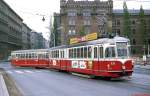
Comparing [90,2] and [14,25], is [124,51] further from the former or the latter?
[14,25]

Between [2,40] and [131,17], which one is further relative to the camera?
[131,17]

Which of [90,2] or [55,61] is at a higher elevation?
[90,2]

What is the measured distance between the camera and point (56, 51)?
43.4 m

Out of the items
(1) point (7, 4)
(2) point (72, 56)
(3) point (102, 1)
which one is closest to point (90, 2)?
(3) point (102, 1)

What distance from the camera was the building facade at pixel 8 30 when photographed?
122m

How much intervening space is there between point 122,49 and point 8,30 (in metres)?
111

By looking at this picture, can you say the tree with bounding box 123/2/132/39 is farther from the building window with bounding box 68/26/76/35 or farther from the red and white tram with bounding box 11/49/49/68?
the red and white tram with bounding box 11/49/49/68

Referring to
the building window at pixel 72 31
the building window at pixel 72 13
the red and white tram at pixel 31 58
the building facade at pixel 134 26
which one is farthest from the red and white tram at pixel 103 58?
the building window at pixel 72 13

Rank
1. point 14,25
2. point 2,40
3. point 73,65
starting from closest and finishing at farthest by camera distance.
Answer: point 73,65, point 2,40, point 14,25

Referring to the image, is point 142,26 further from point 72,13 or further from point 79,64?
point 79,64

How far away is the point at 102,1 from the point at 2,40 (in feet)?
113

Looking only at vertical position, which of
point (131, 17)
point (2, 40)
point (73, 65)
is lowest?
point (73, 65)

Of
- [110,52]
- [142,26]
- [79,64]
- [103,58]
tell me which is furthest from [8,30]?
[110,52]

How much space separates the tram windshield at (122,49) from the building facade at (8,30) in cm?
9475
